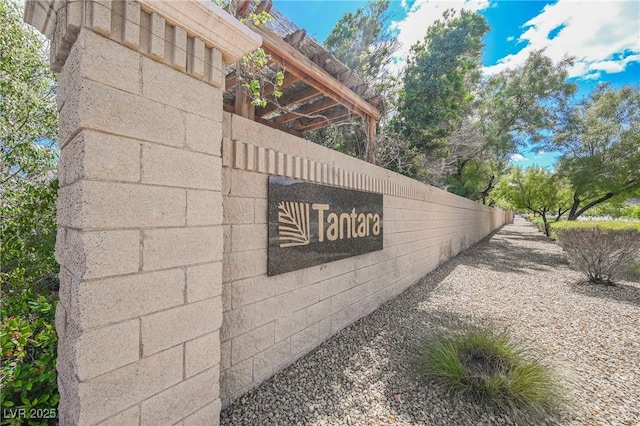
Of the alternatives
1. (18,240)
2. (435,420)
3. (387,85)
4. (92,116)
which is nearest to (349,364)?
(435,420)

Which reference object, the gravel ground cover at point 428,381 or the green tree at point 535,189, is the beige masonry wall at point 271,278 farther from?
the green tree at point 535,189

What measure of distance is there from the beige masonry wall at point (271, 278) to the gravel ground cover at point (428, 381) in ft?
0.65

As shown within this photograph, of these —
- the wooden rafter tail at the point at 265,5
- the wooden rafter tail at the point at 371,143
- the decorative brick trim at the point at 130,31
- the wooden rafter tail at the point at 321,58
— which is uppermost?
the wooden rafter tail at the point at 265,5

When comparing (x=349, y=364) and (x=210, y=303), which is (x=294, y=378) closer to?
(x=349, y=364)

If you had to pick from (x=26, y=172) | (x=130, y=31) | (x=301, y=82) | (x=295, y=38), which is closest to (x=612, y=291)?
(x=301, y=82)

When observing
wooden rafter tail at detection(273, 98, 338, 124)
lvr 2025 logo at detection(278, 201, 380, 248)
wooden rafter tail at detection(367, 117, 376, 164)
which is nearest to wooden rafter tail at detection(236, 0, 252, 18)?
wooden rafter tail at detection(273, 98, 338, 124)

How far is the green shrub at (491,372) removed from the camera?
2.17 meters

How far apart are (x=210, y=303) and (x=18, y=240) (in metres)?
2.72

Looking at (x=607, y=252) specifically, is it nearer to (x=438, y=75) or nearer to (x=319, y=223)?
(x=438, y=75)

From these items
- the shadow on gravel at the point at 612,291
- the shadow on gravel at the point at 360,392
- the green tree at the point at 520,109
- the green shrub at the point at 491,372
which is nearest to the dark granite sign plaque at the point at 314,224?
the shadow on gravel at the point at 360,392

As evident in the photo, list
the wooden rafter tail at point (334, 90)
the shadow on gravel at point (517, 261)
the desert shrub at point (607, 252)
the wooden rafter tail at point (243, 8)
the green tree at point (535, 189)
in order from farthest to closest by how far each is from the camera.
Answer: the green tree at point (535, 189)
the shadow on gravel at point (517, 261)
the desert shrub at point (607, 252)
the wooden rafter tail at point (334, 90)
the wooden rafter tail at point (243, 8)

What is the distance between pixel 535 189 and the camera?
19.0 meters

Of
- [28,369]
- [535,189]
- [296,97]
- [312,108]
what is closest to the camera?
[28,369]

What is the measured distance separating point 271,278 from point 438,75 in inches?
260
